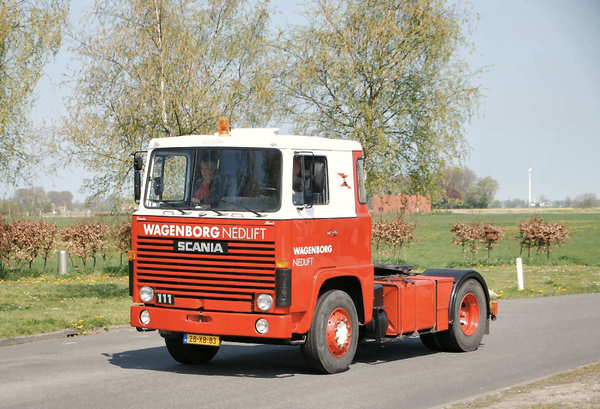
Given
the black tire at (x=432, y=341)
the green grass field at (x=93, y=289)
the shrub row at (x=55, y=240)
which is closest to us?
the black tire at (x=432, y=341)

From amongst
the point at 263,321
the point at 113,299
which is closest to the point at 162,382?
the point at 263,321

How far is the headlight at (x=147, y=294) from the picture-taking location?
33.3 feet

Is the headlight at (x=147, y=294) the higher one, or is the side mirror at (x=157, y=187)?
the side mirror at (x=157, y=187)

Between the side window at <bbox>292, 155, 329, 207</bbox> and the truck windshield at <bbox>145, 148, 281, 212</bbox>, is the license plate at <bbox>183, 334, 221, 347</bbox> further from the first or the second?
the side window at <bbox>292, 155, 329, 207</bbox>

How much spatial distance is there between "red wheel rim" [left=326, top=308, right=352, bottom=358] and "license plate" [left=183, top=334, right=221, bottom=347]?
1.35m

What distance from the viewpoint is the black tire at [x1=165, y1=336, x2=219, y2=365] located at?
1086cm

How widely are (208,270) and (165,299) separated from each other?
718mm

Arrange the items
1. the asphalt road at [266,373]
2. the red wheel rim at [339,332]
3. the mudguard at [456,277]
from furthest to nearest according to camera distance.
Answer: the mudguard at [456,277], the red wheel rim at [339,332], the asphalt road at [266,373]

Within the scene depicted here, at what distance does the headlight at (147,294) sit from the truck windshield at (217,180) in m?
1.02

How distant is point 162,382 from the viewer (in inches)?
374

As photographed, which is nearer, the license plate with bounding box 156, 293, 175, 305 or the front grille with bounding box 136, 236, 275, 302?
the front grille with bounding box 136, 236, 275, 302

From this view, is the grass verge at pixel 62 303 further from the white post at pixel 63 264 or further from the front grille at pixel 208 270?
the front grille at pixel 208 270

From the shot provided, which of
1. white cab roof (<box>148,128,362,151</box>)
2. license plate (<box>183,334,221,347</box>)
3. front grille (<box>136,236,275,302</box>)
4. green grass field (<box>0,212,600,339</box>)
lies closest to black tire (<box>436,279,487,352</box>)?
white cab roof (<box>148,128,362,151</box>)

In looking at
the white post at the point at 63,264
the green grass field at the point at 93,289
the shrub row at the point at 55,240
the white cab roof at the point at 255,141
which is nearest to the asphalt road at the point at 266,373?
the green grass field at the point at 93,289
